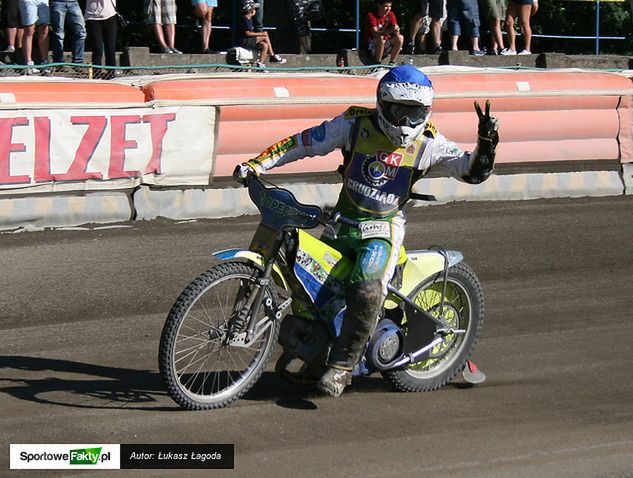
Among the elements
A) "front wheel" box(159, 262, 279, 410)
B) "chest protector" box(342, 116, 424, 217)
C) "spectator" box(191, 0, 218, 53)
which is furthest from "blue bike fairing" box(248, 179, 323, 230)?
"spectator" box(191, 0, 218, 53)

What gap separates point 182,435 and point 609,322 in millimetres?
3978

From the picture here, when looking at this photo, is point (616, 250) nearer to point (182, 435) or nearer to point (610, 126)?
point (610, 126)

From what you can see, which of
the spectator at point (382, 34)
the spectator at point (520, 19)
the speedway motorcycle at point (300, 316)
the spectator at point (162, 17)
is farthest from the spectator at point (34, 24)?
the speedway motorcycle at point (300, 316)

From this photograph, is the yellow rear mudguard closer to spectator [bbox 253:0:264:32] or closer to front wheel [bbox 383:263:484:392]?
front wheel [bbox 383:263:484:392]

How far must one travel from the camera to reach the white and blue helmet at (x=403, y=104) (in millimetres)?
6504

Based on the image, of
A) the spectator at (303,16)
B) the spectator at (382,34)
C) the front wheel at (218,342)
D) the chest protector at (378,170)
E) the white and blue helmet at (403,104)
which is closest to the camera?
the front wheel at (218,342)

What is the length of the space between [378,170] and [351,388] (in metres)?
1.35

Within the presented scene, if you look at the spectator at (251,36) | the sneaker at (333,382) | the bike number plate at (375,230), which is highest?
the spectator at (251,36)

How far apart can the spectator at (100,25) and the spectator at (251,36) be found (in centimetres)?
216

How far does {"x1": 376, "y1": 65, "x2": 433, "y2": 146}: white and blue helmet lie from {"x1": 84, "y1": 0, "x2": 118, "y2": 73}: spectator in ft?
29.2

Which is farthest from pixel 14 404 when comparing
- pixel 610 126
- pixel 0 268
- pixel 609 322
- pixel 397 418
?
pixel 610 126

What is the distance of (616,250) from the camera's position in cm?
1120

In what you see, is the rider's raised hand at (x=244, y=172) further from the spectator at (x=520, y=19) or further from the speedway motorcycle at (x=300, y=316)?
the spectator at (x=520, y=19)

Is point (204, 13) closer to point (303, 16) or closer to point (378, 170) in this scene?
point (303, 16)
